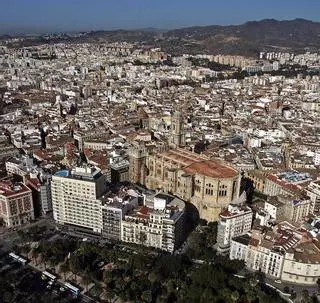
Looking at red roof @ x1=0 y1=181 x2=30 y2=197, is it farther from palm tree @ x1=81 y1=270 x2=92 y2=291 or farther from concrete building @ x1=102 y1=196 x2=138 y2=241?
palm tree @ x1=81 y1=270 x2=92 y2=291

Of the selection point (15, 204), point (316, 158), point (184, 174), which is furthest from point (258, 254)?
point (316, 158)

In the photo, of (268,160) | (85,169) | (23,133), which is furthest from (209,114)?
(85,169)

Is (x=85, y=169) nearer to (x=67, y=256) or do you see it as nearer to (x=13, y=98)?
(x=67, y=256)

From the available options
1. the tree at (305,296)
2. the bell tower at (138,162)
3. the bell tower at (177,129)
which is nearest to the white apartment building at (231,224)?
the tree at (305,296)

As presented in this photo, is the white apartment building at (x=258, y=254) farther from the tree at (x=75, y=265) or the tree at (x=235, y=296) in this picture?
the tree at (x=75, y=265)

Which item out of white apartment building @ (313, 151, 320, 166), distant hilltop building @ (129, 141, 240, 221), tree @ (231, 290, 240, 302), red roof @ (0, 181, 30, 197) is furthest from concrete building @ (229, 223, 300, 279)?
white apartment building @ (313, 151, 320, 166)
